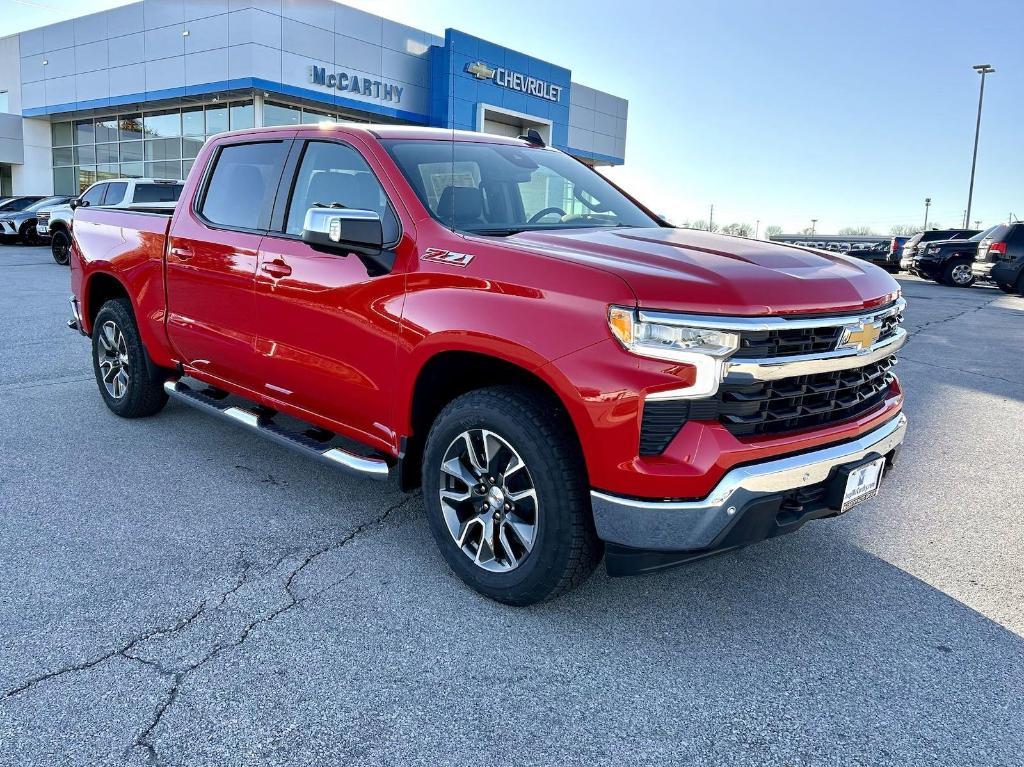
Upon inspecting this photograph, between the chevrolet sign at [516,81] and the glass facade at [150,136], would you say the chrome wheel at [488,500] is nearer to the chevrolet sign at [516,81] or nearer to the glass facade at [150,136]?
the glass facade at [150,136]

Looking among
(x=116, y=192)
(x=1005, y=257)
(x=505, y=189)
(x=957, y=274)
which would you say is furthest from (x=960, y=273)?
A: (x=505, y=189)

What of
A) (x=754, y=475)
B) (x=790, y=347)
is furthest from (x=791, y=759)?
(x=790, y=347)

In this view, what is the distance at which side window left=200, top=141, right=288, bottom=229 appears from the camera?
4379 millimetres

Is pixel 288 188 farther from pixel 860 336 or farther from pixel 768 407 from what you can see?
pixel 860 336

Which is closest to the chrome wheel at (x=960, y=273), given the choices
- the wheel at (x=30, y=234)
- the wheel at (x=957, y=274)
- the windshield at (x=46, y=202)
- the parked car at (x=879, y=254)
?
the wheel at (x=957, y=274)

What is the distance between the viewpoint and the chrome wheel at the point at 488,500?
3100mm

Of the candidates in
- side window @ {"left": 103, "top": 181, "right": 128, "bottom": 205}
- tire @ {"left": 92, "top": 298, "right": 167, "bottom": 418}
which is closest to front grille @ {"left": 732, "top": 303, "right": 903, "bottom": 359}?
tire @ {"left": 92, "top": 298, "right": 167, "bottom": 418}

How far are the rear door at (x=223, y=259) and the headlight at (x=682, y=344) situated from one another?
2320 millimetres

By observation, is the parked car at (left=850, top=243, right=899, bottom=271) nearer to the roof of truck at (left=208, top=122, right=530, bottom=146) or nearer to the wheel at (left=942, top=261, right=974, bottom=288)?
the wheel at (left=942, top=261, right=974, bottom=288)

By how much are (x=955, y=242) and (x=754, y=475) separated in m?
24.3

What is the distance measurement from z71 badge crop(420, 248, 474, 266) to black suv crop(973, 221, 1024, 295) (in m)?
20.3

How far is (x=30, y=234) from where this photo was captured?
946 inches

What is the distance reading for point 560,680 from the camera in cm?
275

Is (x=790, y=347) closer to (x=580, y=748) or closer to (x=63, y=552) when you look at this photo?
(x=580, y=748)
